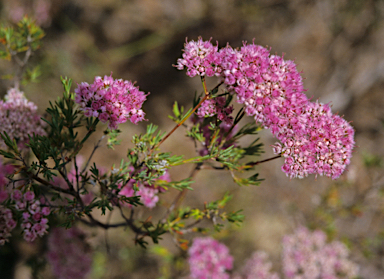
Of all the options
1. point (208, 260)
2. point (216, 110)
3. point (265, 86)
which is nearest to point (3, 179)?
point (216, 110)

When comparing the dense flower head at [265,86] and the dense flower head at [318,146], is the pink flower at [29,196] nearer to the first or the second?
the dense flower head at [265,86]

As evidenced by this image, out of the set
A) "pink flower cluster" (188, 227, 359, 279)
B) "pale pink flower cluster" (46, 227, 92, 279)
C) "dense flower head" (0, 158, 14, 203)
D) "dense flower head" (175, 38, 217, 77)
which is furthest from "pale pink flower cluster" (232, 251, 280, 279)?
"dense flower head" (175, 38, 217, 77)

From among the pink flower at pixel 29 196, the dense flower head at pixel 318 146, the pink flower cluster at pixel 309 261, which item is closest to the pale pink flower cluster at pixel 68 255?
the pink flower at pixel 29 196

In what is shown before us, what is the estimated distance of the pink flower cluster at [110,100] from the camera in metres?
1.25

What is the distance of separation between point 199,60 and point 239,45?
4.63 meters

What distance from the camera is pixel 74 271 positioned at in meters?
2.45

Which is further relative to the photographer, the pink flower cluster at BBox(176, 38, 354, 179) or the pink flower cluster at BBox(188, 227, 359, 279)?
the pink flower cluster at BBox(188, 227, 359, 279)

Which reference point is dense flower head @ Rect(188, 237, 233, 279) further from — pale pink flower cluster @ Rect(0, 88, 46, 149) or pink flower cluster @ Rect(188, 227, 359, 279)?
pale pink flower cluster @ Rect(0, 88, 46, 149)

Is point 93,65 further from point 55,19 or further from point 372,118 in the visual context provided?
point 372,118

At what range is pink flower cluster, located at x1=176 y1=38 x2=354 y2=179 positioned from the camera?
1.23 m

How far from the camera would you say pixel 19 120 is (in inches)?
62.4

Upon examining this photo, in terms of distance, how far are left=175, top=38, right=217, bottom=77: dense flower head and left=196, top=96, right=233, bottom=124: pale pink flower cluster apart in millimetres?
147

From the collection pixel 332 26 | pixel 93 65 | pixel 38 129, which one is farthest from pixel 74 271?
pixel 332 26

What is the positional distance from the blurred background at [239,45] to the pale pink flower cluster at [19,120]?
334 centimetres
